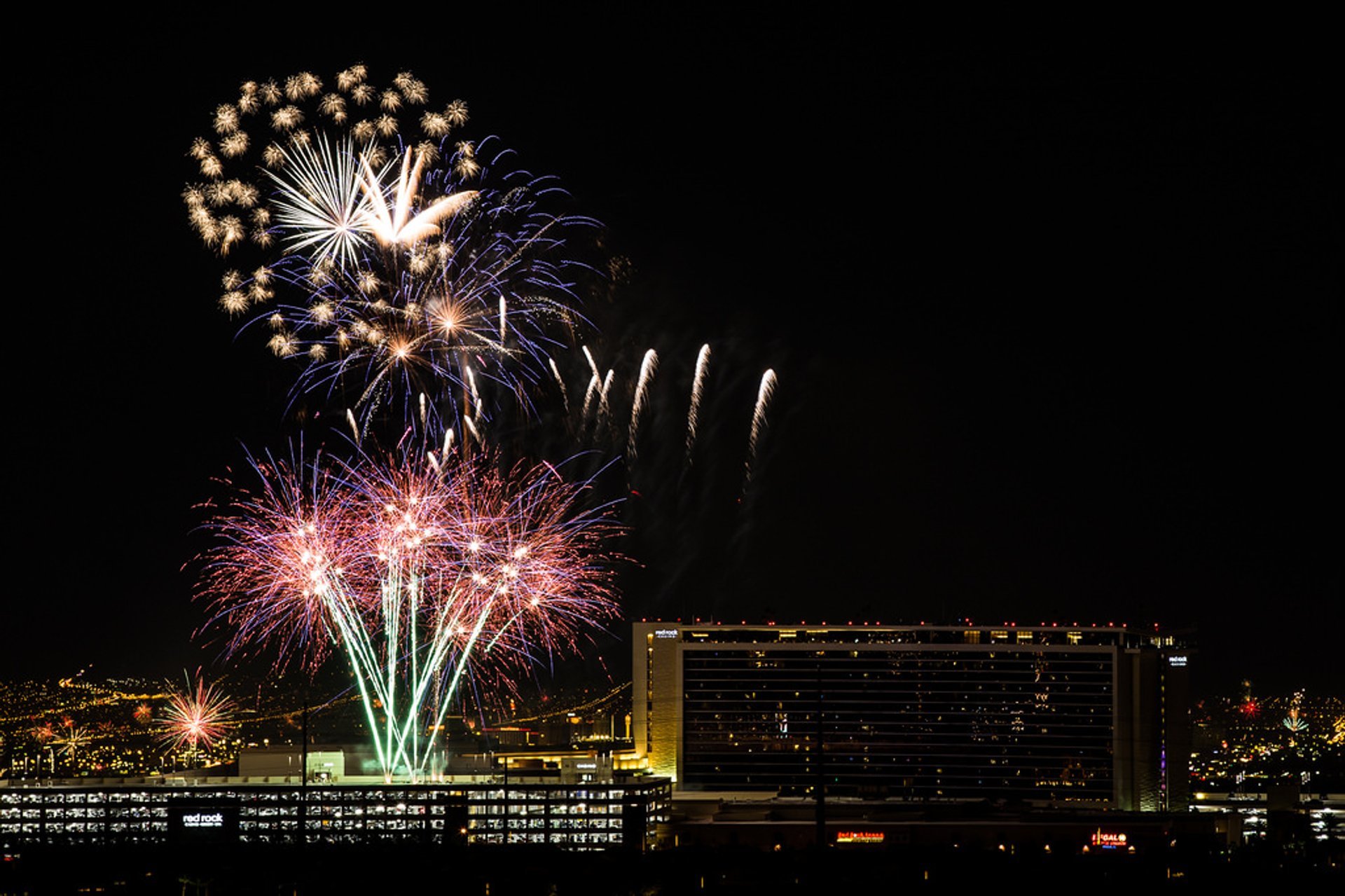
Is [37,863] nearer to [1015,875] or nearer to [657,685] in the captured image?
[1015,875]

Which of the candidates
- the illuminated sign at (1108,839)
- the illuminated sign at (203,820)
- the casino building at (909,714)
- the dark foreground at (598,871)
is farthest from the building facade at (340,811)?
the dark foreground at (598,871)

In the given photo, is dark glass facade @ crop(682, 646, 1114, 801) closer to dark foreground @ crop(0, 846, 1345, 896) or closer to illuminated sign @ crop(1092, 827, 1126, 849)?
illuminated sign @ crop(1092, 827, 1126, 849)

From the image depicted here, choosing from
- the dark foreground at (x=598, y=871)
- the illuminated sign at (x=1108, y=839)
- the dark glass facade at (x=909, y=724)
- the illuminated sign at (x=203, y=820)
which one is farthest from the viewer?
the dark glass facade at (x=909, y=724)

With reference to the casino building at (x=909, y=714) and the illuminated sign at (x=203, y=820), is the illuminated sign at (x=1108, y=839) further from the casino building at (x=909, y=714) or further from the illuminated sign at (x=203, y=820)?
the illuminated sign at (x=203, y=820)

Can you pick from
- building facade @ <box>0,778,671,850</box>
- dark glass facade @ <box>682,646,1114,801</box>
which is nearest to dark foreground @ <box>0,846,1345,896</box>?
building facade @ <box>0,778,671,850</box>

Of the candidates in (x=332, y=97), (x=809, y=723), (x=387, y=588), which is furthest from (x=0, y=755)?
(x=332, y=97)

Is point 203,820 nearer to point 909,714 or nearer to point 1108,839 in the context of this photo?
point 909,714

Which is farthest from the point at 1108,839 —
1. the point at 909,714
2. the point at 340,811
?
the point at 340,811
